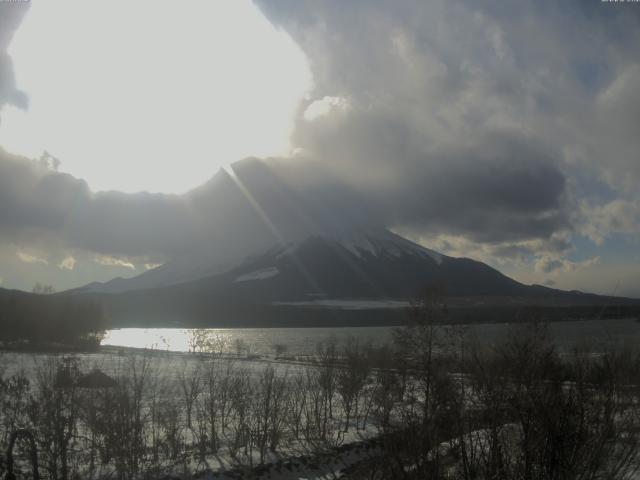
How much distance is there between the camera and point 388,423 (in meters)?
7.30

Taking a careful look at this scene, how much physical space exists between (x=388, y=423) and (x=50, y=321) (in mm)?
113460

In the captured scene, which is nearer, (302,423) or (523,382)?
(523,382)

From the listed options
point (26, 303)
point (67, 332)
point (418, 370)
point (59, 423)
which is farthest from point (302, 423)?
point (26, 303)

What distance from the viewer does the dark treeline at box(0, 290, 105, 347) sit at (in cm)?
9569

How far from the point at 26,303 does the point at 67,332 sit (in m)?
15.3

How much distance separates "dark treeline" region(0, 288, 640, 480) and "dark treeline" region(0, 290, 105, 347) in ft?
227

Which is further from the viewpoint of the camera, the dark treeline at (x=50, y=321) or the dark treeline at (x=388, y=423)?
the dark treeline at (x=50, y=321)

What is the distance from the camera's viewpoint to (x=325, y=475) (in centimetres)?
2183

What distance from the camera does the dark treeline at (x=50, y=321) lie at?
95.7 m

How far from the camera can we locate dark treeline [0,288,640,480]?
6078 millimetres

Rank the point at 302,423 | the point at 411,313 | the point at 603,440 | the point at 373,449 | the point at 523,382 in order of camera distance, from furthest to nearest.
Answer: the point at 411,313 < the point at 302,423 < the point at 373,449 < the point at 523,382 < the point at 603,440

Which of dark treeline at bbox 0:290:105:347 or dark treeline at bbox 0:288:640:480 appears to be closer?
dark treeline at bbox 0:288:640:480

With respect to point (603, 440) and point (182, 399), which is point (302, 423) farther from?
point (603, 440)

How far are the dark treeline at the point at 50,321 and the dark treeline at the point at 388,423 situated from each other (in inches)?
2721
